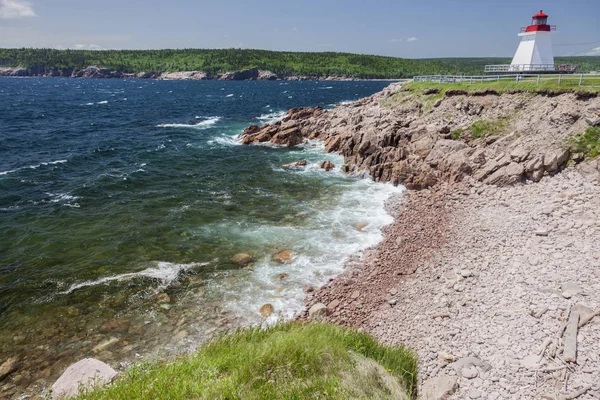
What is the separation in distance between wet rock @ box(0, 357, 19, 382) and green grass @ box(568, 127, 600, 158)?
3187 centimetres

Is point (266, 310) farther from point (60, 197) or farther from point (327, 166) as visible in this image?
point (327, 166)

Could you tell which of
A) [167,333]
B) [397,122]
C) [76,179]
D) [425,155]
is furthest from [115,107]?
[167,333]

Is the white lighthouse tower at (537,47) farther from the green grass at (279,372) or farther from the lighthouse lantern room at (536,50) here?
the green grass at (279,372)

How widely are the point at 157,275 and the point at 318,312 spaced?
8817mm

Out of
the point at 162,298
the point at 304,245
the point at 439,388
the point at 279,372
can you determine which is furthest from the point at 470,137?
the point at 279,372

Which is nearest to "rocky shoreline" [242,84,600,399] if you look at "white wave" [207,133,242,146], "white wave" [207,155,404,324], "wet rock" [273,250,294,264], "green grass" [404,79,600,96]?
"green grass" [404,79,600,96]

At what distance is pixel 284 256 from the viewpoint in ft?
62.5

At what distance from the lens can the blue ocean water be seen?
14.0 meters

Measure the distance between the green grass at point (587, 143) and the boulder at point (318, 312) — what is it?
68.1 ft

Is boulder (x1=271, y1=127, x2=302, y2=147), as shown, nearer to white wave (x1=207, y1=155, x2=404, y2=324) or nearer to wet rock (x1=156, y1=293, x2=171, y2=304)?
white wave (x1=207, y1=155, x2=404, y2=324)

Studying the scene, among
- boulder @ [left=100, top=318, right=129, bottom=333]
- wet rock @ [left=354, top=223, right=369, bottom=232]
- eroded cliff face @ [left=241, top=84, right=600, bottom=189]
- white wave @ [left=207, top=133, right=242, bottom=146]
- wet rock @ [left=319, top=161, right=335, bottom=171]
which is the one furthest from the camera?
white wave @ [left=207, top=133, right=242, bottom=146]

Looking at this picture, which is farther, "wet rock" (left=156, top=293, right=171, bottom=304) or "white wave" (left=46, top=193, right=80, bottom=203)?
"white wave" (left=46, top=193, right=80, bottom=203)

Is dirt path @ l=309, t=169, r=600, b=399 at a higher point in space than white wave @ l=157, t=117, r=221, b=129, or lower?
lower

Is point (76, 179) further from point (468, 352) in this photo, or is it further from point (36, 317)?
point (468, 352)
